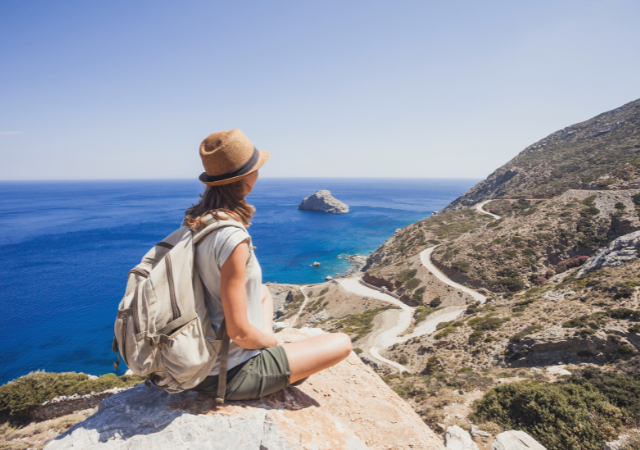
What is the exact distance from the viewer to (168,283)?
2354 mm

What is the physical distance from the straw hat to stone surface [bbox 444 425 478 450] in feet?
22.5

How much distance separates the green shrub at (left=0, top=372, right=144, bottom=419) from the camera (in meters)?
7.34

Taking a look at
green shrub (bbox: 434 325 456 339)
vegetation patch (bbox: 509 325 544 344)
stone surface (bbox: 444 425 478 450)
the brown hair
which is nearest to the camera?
the brown hair

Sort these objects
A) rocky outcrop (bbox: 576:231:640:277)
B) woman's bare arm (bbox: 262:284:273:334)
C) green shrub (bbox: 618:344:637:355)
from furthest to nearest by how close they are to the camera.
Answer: rocky outcrop (bbox: 576:231:640:277), green shrub (bbox: 618:344:637:355), woman's bare arm (bbox: 262:284:273:334)

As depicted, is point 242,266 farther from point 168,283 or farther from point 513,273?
point 513,273

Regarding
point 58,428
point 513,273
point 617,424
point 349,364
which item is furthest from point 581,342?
point 513,273

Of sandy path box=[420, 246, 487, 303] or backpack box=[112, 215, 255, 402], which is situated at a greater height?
backpack box=[112, 215, 255, 402]

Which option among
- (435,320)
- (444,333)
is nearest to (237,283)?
(444,333)

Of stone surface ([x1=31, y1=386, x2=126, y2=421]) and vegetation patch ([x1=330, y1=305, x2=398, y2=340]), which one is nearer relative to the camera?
stone surface ([x1=31, y1=386, x2=126, y2=421])

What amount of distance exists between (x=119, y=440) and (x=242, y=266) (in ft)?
5.85

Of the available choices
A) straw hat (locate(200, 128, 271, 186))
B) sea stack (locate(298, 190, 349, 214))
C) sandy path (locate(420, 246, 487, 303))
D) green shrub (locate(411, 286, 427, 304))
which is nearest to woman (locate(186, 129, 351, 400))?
straw hat (locate(200, 128, 271, 186))

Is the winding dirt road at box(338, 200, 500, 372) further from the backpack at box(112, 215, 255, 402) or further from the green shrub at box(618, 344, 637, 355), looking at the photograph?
the backpack at box(112, 215, 255, 402)

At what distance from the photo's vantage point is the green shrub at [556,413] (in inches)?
261

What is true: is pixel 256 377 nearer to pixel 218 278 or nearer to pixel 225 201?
pixel 218 278
